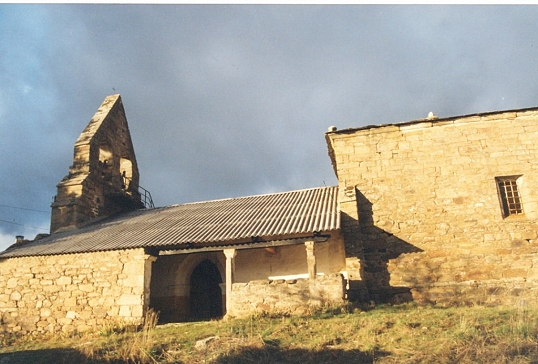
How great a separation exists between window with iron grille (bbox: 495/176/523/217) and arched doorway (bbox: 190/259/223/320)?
9.03 m

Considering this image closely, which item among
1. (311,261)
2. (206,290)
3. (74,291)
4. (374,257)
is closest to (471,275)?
(374,257)

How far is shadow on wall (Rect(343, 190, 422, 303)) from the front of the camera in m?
10.7

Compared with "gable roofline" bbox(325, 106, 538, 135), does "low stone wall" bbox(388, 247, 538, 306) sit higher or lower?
lower

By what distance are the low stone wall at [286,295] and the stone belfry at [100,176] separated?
8906 mm

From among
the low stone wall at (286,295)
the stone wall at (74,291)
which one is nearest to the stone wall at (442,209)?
the low stone wall at (286,295)

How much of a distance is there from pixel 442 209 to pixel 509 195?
1.98m

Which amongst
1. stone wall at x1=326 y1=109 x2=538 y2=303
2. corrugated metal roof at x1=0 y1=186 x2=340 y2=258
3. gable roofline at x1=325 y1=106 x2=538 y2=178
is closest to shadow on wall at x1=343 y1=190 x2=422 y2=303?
stone wall at x1=326 y1=109 x2=538 y2=303

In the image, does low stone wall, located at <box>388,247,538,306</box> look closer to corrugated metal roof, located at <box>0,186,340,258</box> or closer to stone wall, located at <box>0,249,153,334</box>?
corrugated metal roof, located at <box>0,186,340,258</box>

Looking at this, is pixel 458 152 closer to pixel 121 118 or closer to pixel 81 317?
pixel 81 317

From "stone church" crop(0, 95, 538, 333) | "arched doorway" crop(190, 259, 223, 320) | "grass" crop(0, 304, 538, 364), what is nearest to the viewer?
"grass" crop(0, 304, 538, 364)

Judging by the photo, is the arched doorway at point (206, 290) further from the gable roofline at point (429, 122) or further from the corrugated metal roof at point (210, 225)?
the gable roofline at point (429, 122)

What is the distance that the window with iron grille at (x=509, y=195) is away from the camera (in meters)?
11.1

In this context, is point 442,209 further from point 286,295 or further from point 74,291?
point 74,291

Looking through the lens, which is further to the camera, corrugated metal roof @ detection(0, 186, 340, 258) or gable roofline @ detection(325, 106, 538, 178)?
gable roofline @ detection(325, 106, 538, 178)
